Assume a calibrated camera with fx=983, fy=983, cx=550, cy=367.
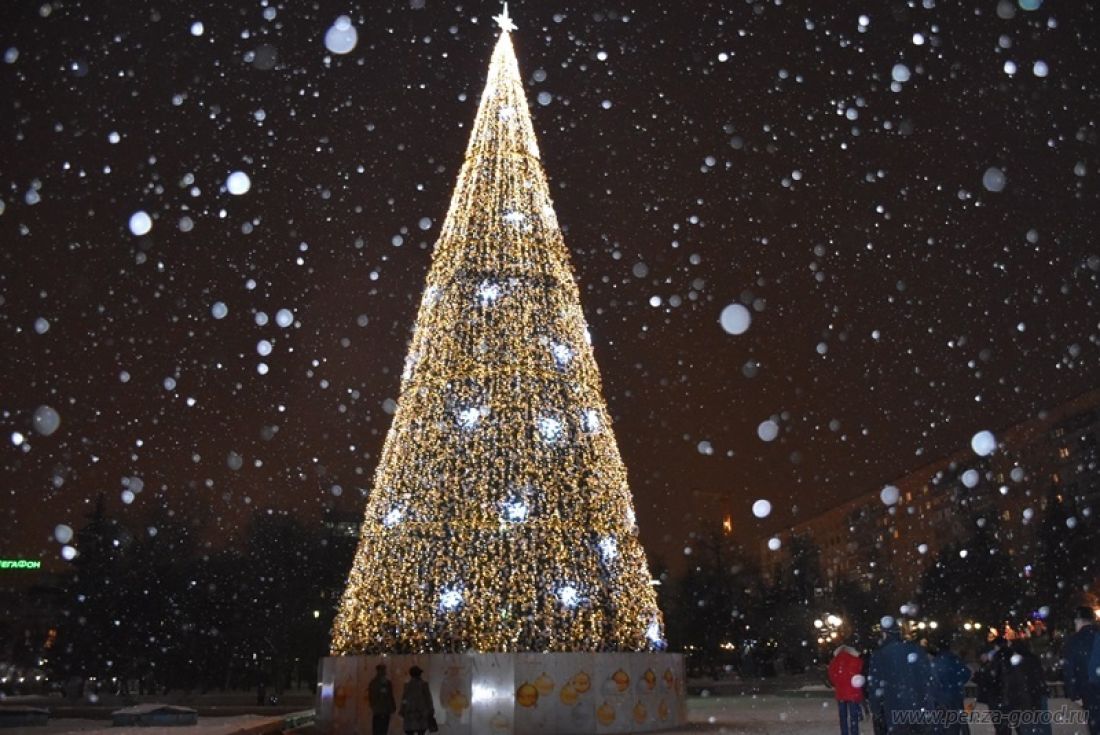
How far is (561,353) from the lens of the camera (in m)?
16.7

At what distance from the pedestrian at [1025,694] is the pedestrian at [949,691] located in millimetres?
648

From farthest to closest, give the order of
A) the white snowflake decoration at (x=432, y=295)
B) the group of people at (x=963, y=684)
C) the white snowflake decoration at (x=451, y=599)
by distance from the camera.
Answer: the white snowflake decoration at (x=432, y=295)
the white snowflake decoration at (x=451, y=599)
the group of people at (x=963, y=684)

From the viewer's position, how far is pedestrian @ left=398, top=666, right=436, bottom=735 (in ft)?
39.8

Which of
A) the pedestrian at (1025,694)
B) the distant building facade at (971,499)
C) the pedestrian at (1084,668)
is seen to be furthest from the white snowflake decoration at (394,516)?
the distant building facade at (971,499)

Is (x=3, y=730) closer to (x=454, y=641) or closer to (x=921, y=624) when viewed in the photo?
(x=454, y=641)

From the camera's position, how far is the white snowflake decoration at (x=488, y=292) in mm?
16891

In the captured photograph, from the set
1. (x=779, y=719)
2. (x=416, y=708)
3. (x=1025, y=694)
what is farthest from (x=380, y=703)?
(x=779, y=719)

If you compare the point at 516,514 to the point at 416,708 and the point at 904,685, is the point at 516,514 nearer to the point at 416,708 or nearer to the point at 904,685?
the point at 416,708

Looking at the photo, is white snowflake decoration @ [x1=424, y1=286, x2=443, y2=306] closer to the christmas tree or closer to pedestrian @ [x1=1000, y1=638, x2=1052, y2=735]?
the christmas tree

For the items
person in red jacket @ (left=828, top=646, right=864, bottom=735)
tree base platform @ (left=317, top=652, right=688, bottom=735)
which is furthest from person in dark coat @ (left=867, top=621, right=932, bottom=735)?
tree base platform @ (left=317, top=652, right=688, bottom=735)

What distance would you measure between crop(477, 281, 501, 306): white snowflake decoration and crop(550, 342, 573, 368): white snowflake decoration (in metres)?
1.30

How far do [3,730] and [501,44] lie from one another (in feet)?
52.1

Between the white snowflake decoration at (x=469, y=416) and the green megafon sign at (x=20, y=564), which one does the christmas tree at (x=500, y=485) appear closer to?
the white snowflake decoration at (x=469, y=416)

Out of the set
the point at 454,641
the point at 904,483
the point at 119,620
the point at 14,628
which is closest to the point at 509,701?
the point at 454,641
